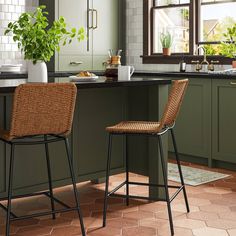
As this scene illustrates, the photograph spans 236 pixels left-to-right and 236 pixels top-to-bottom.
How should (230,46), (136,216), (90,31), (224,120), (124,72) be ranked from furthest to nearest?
1. (90,31)
2. (230,46)
3. (224,120)
4. (124,72)
5. (136,216)

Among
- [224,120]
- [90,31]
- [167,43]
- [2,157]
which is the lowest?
[2,157]

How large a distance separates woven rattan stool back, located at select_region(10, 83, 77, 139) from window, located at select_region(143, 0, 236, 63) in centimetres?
338

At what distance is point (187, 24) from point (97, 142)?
3045 mm

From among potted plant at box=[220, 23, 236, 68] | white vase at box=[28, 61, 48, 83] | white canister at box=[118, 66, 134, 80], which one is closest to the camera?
white vase at box=[28, 61, 48, 83]

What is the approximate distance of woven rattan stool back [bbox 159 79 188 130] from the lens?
3529 mm

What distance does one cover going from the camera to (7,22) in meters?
6.47

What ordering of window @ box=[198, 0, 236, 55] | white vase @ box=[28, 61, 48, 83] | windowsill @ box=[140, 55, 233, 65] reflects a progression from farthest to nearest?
window @ box=[198, 0, 236, 55]
windowsill @ box=[140, 55, 233, 65]
white vase @ box=[28, 61, 48, 83]

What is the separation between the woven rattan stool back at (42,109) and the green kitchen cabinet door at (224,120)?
257cm

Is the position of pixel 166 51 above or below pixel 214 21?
below

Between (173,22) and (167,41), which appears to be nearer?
(167,41)

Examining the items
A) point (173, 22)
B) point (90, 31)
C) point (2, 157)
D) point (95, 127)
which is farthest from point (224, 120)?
point (2, 157)

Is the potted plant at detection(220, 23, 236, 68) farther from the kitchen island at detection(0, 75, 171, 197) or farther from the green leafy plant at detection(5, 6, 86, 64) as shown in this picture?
the green leafy plant at detection(5, 6, 86, 64)

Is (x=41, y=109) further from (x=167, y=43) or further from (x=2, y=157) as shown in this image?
(x=167, y=43)

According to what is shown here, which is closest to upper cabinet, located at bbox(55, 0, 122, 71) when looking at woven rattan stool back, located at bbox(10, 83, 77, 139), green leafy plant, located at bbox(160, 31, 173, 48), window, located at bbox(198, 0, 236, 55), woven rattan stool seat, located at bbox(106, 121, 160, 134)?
green leafy plant, located at bbox(160, 31, 173, 48)
